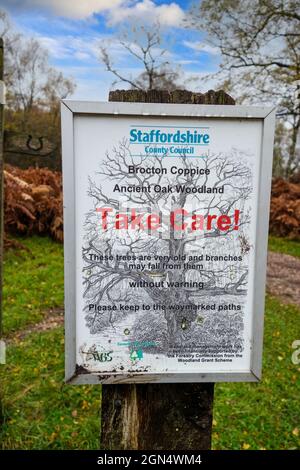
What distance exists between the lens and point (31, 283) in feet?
19.0

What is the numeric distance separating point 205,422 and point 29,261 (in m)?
5.73

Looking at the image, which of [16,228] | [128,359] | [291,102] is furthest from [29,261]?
[291,102]

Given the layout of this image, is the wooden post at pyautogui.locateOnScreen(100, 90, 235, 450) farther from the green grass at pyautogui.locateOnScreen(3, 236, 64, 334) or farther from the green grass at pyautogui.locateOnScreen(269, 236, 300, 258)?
the green grass at pyautogui.locateOnScreen(269, 236, 300, 258)

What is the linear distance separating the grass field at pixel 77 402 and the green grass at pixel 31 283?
3cm

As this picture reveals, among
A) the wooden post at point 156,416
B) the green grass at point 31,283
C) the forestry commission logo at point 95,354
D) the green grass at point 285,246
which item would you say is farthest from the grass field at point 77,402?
the green grass at point 285,246

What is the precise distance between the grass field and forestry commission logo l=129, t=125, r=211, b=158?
2262 mm

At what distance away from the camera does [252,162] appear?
1.49 meters

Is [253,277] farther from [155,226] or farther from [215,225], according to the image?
[155,226]

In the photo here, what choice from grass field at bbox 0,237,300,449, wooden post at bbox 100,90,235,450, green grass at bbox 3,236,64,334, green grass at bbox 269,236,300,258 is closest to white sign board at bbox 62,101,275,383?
wooden post at bbox 100,90,235,450

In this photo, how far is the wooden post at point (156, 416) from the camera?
1659 millimetres

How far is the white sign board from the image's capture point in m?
1.45

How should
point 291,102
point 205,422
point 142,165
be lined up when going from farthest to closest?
1. point 291,102
2. point 205,422
3. point 142,165

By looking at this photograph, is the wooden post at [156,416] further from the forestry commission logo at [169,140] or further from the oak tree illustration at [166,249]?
the forestry commission logo at [169,140]

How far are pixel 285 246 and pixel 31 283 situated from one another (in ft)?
25.7
